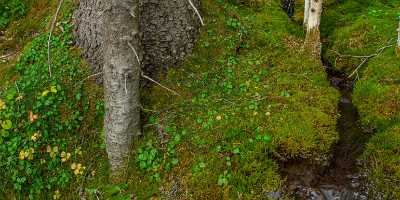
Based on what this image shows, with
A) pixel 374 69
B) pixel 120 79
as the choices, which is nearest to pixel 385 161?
pixel 374 69

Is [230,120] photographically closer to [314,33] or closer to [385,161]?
[385,161]

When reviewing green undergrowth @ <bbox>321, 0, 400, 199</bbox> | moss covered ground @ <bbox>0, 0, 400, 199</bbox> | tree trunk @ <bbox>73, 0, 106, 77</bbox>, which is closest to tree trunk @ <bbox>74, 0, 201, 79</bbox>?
tree trunk @ <bbox>73, 0, 106, 77</bbox>

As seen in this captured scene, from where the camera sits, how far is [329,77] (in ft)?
25.3

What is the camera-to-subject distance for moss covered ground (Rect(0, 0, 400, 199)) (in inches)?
215

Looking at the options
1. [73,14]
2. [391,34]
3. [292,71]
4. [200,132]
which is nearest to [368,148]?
[292,71]

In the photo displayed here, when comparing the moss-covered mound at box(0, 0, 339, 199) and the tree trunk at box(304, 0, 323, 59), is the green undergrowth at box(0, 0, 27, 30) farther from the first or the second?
the tree trunk at box(304, 0, 323, 59)

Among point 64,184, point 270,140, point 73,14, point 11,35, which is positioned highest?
point 73,14

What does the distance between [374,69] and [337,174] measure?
9.16 feet

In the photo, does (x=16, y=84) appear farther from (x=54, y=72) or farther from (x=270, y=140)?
(x=270, y=140)

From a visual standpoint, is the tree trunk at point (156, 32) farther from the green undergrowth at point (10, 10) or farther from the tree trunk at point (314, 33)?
the green undergrowth at point (10, 10)

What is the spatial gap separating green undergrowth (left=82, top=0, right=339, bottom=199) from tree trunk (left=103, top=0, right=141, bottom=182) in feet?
0.85

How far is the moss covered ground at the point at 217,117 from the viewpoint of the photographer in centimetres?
546

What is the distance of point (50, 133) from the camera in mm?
6316

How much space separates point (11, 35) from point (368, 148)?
315 inches
